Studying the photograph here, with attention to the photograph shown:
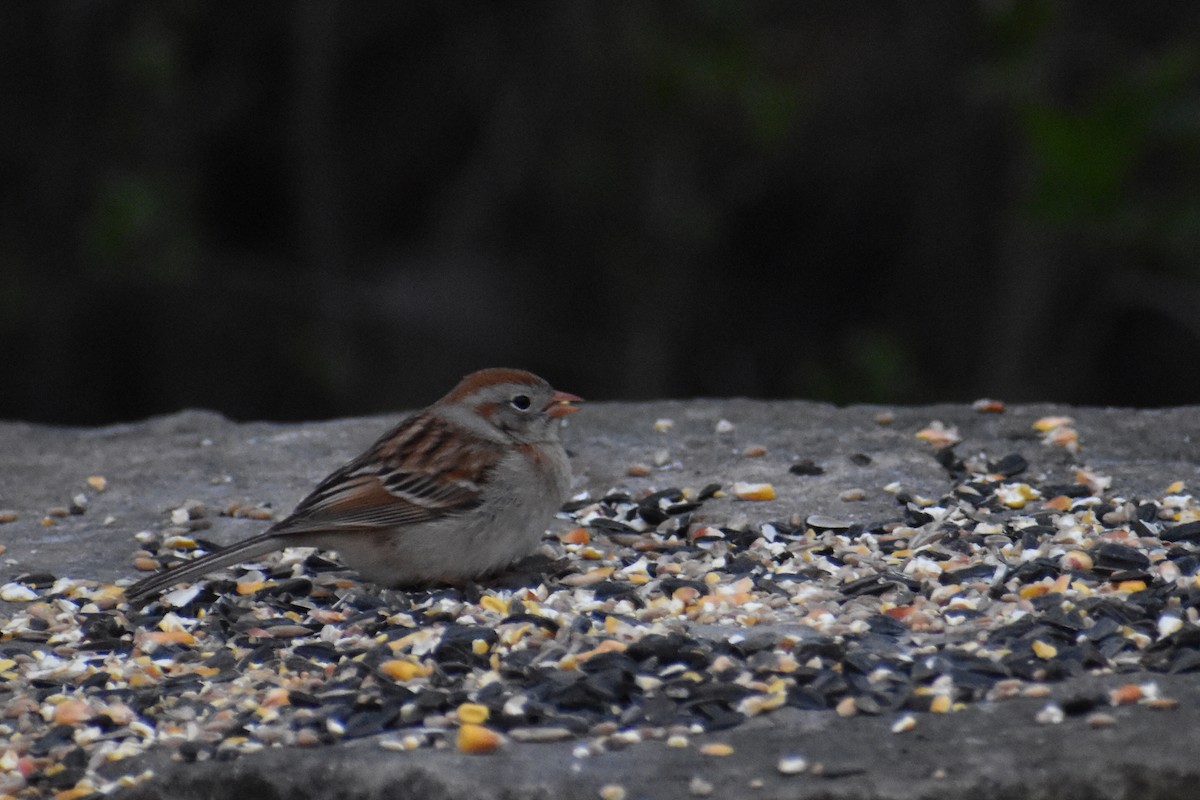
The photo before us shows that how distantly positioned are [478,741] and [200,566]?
118cm

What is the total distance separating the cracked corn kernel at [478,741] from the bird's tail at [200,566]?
112 centimetres

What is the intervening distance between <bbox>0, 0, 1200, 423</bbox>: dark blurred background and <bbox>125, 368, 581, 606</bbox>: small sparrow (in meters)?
3.58

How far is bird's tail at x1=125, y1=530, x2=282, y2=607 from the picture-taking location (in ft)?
12.9

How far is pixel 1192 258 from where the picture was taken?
7.41m

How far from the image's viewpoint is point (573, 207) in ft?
27.3

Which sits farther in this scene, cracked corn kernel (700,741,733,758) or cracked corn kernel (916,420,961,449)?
cracked corn kernel (916,420,961,449)

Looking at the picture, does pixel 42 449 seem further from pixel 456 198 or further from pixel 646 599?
pixel 456 198

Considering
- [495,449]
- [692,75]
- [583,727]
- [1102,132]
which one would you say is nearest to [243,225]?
[692,75]

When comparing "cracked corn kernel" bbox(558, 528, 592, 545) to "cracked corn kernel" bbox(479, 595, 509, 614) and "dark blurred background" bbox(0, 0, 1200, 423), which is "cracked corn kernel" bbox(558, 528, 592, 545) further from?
"dark blurred background" bbox(0, 0, 1200, 423)

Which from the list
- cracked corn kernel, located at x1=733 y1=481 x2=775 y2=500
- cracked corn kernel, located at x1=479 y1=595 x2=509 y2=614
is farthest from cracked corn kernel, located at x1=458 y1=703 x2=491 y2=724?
cracked corn kernel, located at x1=733 y1=481 x2=775 y2=500

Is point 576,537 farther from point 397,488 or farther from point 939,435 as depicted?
point 939,435

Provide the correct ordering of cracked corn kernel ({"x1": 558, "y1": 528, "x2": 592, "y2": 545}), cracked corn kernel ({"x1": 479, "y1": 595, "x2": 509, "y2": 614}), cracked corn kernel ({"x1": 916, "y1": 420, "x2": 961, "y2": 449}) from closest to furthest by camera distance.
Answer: cracked corn kernel ({"x1": 479, "y1": 595, "x2": 509, "y2": 614}) → cracked corn kernel ({"x1": 558, "y1": 528, "x2": 592, "y2": 545}) → cracked corn kernel ({"x1": 916, "y1": 420, "x2": 961, "y2": 449})

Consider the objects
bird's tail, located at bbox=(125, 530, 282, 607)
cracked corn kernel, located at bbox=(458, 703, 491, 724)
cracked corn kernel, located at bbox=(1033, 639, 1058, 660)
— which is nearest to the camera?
cracked corn kernel, located at bbox=(458, 703, 491, 724)

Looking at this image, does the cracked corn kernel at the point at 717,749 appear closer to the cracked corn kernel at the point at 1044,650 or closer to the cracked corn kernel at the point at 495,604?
the cracked corn kernel at the point at 1044,650
